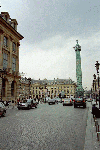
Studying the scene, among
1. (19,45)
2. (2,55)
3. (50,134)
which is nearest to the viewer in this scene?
(50,134)

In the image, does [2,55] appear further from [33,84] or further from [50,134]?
[33,84]

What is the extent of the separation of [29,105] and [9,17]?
2089cm

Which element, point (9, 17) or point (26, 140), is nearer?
point (26, 140)

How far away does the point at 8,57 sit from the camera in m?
36.3

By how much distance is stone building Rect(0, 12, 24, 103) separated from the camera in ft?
110

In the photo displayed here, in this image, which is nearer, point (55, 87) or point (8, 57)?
point (8, 57)

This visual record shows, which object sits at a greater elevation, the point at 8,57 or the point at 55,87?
the point at 8,57

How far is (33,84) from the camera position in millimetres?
138750

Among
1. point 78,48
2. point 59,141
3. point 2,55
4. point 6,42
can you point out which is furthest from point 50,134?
point 78,48

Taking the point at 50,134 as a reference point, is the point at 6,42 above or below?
above

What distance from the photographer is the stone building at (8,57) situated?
110ft

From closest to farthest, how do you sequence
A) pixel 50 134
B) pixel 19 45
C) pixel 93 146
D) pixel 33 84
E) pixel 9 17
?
pixel 93 146
pixel 50 134
pixel 9 17
pixel 19 45
pixel 33 84

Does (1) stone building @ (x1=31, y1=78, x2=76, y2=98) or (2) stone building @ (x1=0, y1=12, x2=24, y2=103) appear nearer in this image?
(2) stone building @ (x1=0, y1=12, x2=24, y2=103)

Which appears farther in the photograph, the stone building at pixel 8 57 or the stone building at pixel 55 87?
the stone building at pixel 55 87
